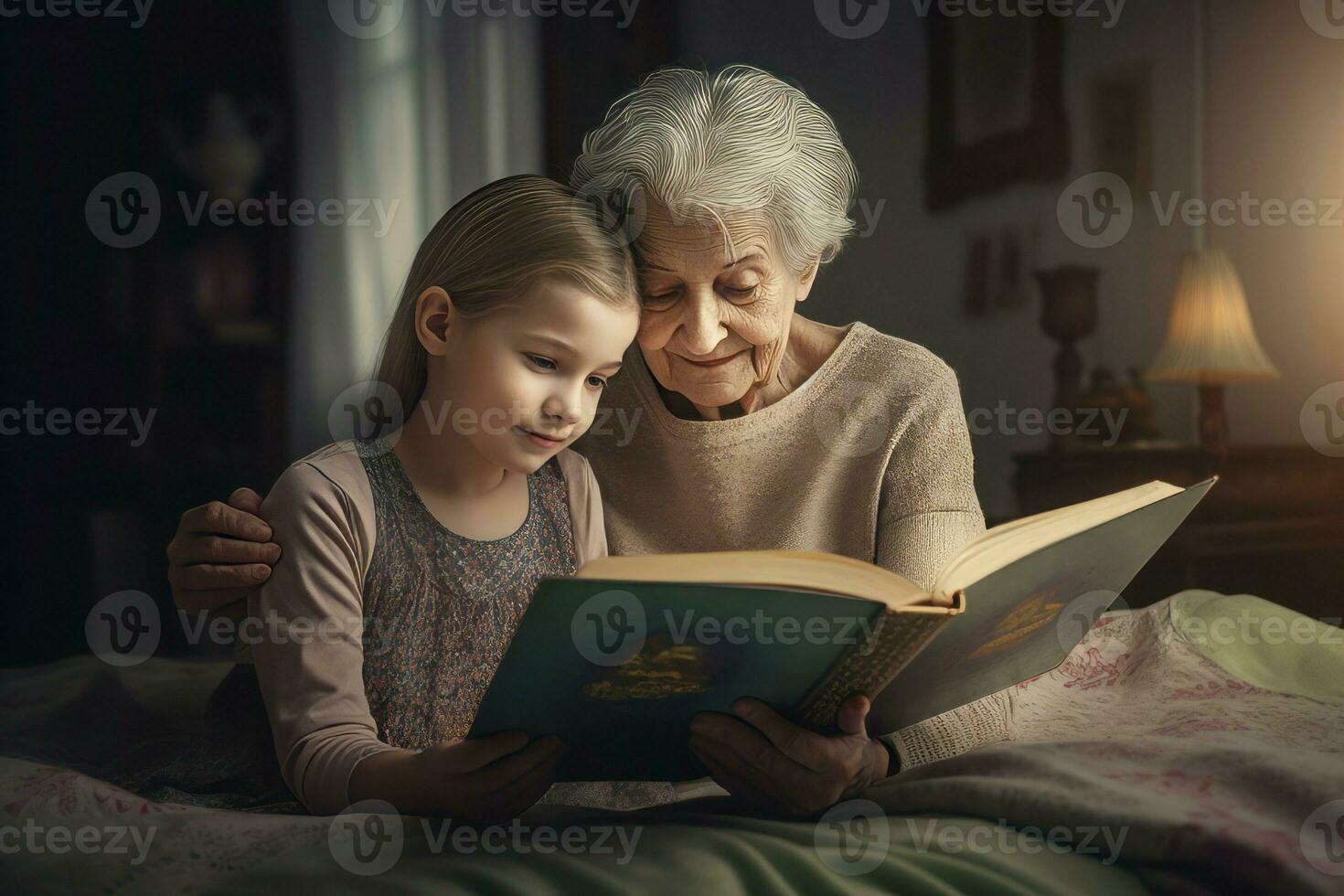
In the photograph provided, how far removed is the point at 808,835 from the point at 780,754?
75 mm

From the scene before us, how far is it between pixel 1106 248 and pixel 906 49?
22.5 inches

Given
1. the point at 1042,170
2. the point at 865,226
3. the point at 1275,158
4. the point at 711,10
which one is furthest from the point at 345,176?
the point at 1275,158

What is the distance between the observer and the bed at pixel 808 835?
910 mm

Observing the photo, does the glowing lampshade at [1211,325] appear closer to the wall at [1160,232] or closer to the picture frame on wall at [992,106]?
the wall at [1160,232]

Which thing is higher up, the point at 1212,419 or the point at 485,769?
the point at 1212,419

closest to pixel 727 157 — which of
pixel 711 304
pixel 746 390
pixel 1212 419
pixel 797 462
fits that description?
pixel 711 304

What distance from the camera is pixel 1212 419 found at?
2.15 metres

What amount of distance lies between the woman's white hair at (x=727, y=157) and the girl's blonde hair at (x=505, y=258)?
97mm

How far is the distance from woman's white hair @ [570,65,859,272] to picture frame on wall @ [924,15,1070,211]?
1.98 feet

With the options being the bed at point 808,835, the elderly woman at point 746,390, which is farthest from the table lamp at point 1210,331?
the bed at point 808,835

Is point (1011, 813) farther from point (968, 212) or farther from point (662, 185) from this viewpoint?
point (968, 212)

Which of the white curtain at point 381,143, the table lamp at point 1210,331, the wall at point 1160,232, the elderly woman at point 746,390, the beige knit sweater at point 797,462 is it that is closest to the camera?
the elderly woman at point 746,390

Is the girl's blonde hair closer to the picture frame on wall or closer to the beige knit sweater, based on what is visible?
the beige knit sweater

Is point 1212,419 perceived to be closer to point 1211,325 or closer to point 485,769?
point 1211,325
